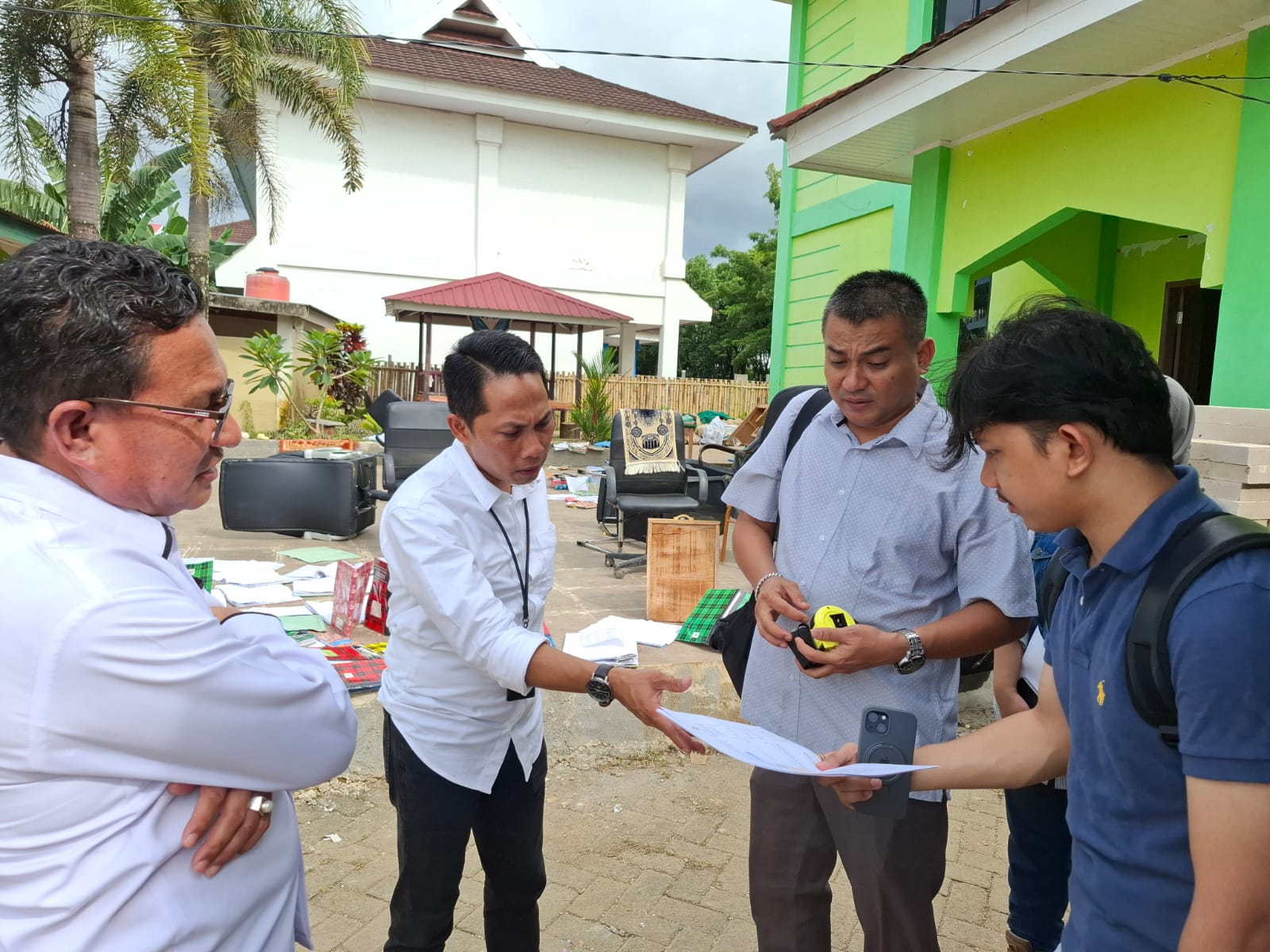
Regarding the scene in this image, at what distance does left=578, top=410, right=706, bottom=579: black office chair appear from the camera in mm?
7233

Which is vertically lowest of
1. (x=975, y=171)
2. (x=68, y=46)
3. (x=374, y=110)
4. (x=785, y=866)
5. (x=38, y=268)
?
(x=785, y=866)

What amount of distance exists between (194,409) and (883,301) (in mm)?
1477

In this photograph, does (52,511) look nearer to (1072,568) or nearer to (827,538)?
(1072,568)

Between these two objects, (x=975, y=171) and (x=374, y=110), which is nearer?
(x=975, y=171)

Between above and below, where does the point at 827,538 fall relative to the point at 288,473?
above

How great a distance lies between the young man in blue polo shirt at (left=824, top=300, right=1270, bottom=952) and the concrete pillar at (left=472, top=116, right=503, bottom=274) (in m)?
20.6

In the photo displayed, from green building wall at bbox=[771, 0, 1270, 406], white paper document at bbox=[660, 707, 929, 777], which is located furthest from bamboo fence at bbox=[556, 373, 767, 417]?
white paper document at bbox=[660, 707, 929, 777]

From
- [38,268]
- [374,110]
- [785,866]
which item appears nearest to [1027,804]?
[785,866]

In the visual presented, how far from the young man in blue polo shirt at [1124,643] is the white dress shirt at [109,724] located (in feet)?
3.47

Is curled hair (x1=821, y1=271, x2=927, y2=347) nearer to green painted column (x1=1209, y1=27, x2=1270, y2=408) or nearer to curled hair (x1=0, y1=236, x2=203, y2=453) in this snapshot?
curled hair (x1=0, y1=236, x2=203, y2=453)

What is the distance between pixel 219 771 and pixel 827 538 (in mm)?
1404

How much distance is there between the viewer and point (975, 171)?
714cm

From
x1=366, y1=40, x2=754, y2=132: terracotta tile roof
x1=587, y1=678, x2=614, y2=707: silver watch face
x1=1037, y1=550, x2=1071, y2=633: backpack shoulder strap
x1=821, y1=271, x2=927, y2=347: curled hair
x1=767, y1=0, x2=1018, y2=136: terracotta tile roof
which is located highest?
x1=366, y1=40, x2=754, y2=132: terracotta tile roof

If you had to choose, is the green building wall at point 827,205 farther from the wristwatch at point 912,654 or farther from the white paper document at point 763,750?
the white paper document at point 763,750
